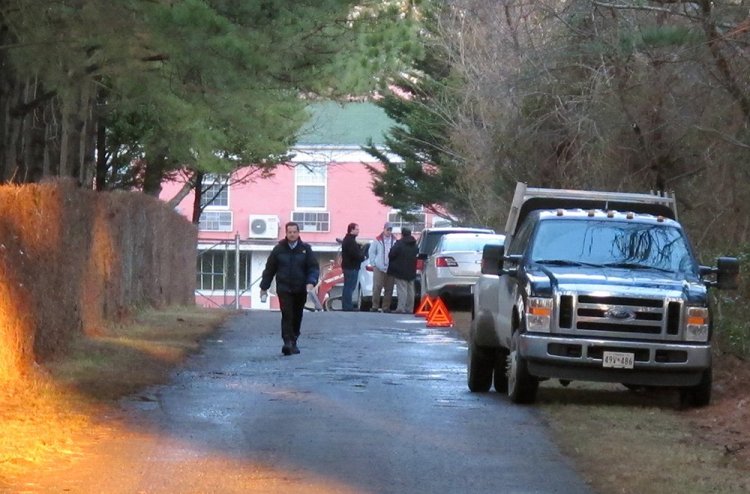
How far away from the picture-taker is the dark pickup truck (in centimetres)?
1309

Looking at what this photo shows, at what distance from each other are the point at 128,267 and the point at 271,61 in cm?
650

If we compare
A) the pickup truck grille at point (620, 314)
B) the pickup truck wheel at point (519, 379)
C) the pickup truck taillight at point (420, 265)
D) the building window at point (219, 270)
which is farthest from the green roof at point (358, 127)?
the pickup truck grille at point (620, 314)

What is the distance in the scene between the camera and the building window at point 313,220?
205 feet

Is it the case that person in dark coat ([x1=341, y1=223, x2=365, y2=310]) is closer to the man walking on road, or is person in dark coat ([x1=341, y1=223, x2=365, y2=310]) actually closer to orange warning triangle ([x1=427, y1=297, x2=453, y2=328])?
the man walking on road

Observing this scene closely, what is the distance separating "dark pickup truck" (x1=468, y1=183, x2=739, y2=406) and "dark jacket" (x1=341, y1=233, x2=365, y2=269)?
15258mm

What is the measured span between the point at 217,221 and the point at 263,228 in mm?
3003

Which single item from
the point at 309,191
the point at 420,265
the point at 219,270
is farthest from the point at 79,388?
the point at 309,191

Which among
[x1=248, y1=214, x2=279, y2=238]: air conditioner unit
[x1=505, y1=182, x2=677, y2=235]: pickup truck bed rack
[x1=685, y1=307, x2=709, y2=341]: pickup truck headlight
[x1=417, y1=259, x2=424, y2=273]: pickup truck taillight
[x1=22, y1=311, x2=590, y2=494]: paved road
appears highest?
[x1=248, y1=214, x2=279, y2=238]: air conditioner unit

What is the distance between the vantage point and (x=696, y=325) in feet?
43.2

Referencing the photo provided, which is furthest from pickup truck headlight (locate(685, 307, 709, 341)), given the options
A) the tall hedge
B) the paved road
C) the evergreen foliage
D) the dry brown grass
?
the tall hedge

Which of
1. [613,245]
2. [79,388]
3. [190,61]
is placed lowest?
[79,388]

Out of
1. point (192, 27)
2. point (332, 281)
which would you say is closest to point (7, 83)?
point (192, 27)

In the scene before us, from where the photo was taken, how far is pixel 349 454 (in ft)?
34.2

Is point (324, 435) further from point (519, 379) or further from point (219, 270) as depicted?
point (219, 270)
